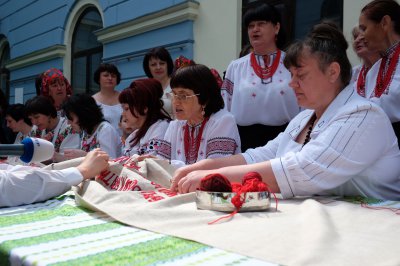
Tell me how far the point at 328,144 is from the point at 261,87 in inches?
58.4

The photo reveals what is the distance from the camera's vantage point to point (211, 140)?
7.64ft

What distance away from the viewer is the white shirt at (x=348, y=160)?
1404mm

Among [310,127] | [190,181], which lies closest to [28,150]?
[190,181]

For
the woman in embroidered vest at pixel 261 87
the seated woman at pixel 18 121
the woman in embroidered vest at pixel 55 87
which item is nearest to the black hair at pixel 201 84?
the woman in embroidered vest at pixel 261 87

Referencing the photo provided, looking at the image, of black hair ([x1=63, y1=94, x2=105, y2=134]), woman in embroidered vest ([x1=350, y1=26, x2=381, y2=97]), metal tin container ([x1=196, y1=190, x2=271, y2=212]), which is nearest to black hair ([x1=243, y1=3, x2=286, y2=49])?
woman in embroidered vest ([x1=350, y1=26, x2=381, y2=97])

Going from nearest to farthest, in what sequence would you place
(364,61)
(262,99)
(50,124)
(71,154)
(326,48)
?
1. (326,48)
2. (364,61)
3. (262,99)
4. (71,154)
5. (50,124)

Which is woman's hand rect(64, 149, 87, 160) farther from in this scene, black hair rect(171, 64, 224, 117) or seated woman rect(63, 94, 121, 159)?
black hair rect(171, 64, 224, 117)

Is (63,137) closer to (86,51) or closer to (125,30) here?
(125,30)

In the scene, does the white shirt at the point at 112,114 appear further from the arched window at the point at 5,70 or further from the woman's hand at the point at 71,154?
the arched window at the point at 5,70

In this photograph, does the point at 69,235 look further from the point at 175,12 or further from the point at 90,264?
the point at 175,12

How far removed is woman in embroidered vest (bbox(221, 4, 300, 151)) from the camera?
2.82 meters

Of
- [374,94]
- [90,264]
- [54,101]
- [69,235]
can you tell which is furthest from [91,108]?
[90,264]

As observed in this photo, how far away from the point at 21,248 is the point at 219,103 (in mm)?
1733

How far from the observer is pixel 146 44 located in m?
6.05
